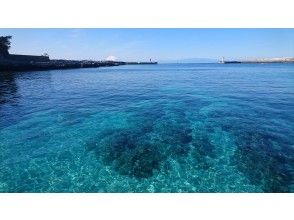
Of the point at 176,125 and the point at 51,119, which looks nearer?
the point at 176,125

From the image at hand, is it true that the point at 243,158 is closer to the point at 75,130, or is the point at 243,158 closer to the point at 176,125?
the point at 176,125

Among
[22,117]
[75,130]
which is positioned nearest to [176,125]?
[75,130]

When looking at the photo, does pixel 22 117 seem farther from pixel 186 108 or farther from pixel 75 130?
pixel 186 108

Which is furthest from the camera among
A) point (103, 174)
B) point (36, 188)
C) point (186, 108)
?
point (186, 108)
